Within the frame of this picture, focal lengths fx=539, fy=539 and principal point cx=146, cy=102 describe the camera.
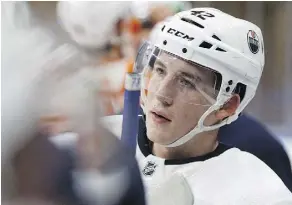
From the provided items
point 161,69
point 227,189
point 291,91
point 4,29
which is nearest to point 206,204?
point 227,189

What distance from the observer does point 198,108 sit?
3.04 feet

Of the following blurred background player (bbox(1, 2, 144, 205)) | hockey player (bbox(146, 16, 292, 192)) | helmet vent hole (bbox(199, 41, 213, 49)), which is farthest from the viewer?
hockey player (bbox(146, 16, 292, 192))

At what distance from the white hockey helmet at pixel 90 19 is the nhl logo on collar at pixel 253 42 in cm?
27

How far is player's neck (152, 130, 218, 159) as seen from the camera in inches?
37.4

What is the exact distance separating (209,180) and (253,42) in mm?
249

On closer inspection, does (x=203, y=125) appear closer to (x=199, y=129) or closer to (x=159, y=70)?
(x=199, y=129)

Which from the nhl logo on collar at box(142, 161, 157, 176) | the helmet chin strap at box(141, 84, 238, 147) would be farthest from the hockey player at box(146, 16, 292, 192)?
the nhl logo on collar at box(142, 161, 157, 176)

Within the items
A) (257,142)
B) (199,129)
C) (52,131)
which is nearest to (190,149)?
(199,129)

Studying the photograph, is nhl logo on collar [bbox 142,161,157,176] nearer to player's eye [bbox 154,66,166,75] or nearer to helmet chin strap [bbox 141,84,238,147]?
helmet chin strap [bbox 141,84,238,147]

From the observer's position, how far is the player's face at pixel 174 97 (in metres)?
0.91

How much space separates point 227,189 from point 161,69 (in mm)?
233

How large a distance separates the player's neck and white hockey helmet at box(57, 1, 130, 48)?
0.76 ft

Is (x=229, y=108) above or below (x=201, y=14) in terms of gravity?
below

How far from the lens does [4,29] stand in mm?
994
